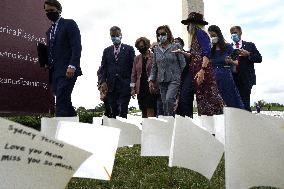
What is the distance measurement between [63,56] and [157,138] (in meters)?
1.49

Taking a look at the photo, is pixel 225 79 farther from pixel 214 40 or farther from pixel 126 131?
pixel 126 131

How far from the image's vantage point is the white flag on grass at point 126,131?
4.99m

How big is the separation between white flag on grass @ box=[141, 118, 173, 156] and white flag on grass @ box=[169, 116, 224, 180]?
1105 mm

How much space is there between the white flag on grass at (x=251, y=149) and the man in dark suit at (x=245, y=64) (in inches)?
191

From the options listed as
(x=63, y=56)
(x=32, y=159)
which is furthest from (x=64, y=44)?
(x=32, y=159)

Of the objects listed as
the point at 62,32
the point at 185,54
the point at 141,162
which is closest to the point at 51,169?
the point at 141,162

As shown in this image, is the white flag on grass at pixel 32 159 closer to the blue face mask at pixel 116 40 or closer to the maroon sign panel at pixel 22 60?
the maroon sign panel at pixel 22 60

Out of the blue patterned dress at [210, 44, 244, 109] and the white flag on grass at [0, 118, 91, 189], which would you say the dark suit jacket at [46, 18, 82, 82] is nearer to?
the blue patterned dress at [210, 44, 244, 109]

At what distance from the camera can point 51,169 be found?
1.96 m

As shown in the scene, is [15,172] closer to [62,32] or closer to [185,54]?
[62,32]

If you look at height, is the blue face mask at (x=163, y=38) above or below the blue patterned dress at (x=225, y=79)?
above

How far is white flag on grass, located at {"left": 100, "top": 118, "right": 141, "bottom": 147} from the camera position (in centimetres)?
499

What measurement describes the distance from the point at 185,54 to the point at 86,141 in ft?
10.7

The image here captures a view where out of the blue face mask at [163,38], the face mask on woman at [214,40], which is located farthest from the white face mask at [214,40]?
the blue face mask at [163,38]
